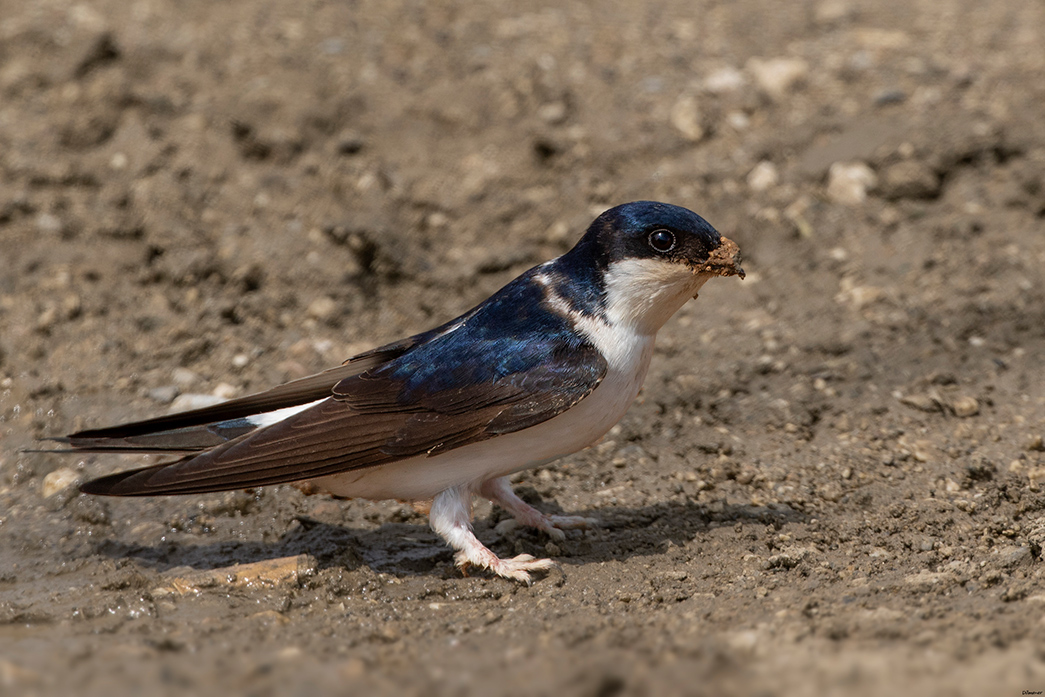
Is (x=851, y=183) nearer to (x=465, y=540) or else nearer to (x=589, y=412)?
(x=589, y=412)

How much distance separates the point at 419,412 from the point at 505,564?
21.2 inches

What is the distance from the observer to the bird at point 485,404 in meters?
3.33

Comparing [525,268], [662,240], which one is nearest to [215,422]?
[662,240]

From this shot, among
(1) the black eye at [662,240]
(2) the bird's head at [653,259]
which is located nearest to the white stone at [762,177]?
(2) the bird's head at [653,259]

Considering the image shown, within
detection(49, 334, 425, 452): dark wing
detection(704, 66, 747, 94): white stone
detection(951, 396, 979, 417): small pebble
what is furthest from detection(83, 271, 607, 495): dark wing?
detection(704, 66, 747, 94): white stone

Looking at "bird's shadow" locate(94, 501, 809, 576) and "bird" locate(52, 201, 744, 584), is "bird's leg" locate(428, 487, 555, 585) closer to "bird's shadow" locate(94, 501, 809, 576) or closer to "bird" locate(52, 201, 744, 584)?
"bird" locate(52, 201, 744, 584)

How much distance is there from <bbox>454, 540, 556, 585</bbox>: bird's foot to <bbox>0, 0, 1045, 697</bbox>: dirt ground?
0.04 meters

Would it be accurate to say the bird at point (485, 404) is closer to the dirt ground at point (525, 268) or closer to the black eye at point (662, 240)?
the black eye at point (662, 240)

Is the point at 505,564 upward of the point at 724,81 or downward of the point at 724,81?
downward

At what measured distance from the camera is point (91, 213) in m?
5.32

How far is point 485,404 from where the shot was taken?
3.33 metres

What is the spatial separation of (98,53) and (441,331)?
3.53 m

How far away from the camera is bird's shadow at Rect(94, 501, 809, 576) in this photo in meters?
3.57

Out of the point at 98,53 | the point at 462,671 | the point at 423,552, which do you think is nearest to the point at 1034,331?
the point at 423,552
